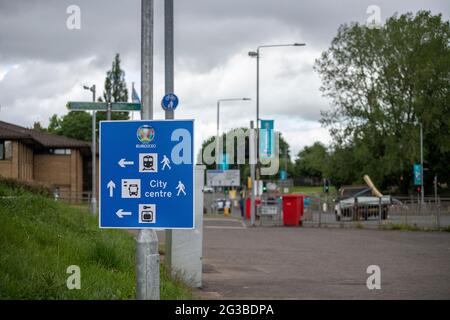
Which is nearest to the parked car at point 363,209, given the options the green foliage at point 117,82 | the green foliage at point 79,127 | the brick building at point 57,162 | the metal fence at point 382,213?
the metal fence at point 382,213

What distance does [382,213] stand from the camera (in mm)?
33594

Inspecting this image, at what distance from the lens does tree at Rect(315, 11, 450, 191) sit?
181 feet

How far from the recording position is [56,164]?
6100cm

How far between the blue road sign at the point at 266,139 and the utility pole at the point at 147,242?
1185 inches

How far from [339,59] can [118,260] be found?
5099 cm

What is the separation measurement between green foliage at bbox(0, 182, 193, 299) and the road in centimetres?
172

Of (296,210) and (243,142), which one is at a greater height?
(243,142)

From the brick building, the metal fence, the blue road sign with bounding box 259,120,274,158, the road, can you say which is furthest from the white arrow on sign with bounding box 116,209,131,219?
the brick building

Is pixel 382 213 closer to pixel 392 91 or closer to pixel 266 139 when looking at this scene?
pixel 266 139

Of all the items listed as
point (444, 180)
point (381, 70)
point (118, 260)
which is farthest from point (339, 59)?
point (118, 260)

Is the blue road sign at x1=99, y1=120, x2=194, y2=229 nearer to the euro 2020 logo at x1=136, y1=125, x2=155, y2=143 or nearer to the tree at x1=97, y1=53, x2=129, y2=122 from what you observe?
the euro 2020 logo at x1=136, y1=125, x2=155, y2=143

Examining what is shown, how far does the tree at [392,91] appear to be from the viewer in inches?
2175

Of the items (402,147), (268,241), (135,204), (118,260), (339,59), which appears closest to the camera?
(135,204)

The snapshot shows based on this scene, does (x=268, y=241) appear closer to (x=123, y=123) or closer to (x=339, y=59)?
(x=123, y=123)
